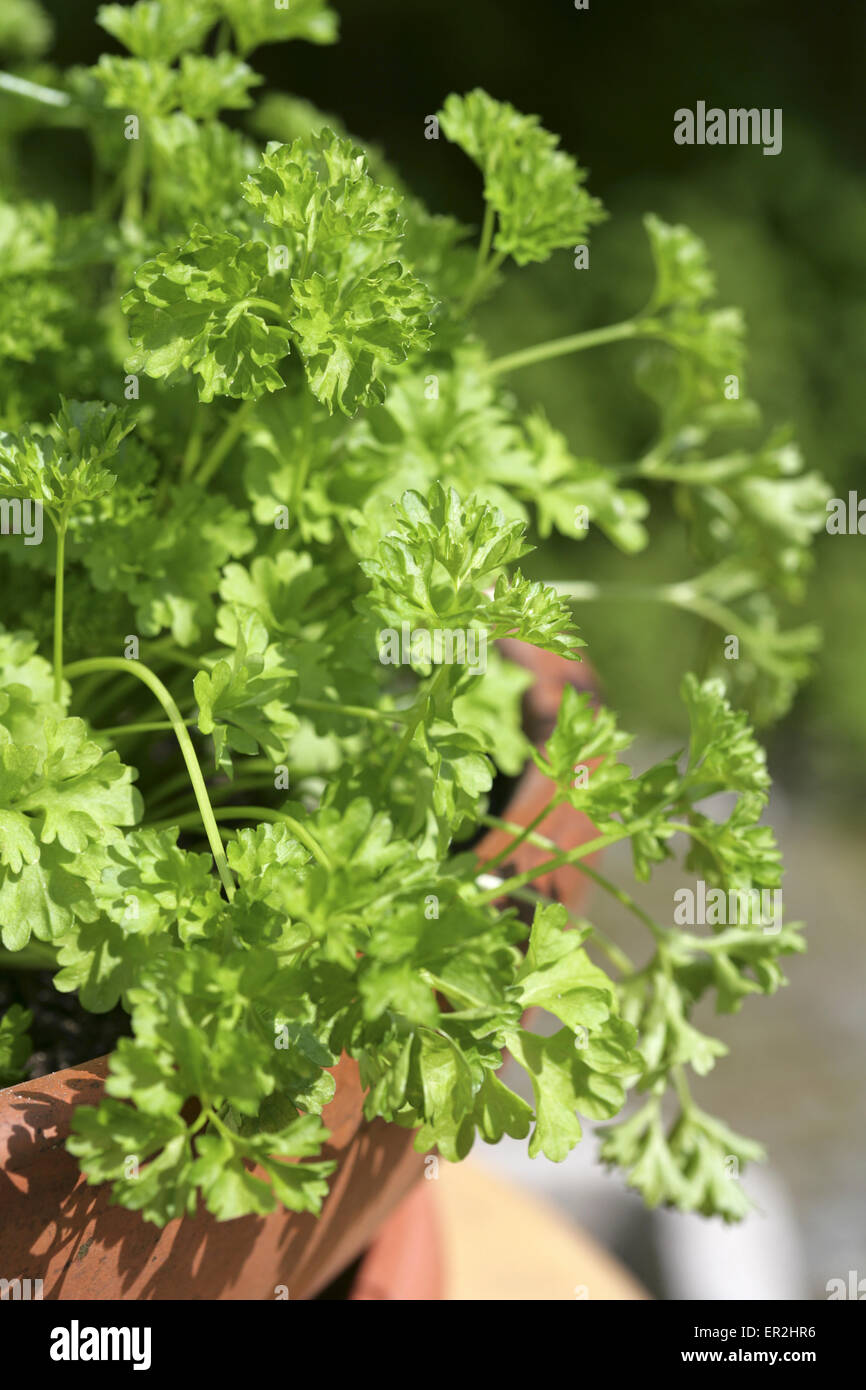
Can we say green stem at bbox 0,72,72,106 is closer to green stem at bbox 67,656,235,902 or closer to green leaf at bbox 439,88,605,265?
green leaf at bbox 439,88,605,265

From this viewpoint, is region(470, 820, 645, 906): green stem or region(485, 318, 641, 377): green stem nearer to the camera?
region(470, 820, 645, 906): green stem

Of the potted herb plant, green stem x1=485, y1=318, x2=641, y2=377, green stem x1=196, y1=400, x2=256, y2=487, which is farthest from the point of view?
green stem x1=485, y1=318, x2=641, y2=377

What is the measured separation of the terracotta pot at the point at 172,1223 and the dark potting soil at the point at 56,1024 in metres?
0.15

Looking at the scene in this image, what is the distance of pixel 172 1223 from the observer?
477 millimetres

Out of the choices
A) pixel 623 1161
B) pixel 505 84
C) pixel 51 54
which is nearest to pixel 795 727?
pixel 505 84

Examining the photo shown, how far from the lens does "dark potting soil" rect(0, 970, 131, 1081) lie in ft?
2.08

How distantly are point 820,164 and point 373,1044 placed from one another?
3148 millimetres

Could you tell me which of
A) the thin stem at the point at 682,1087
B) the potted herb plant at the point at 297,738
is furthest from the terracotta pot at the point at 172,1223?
the thin stem at the point at 682,1087

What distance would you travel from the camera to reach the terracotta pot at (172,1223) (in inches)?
17.4

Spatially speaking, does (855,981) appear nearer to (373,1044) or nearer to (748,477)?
(748,477)

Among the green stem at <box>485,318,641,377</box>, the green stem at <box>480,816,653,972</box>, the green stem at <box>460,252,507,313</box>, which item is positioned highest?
the green stem at <box>460,252,507,313</box>

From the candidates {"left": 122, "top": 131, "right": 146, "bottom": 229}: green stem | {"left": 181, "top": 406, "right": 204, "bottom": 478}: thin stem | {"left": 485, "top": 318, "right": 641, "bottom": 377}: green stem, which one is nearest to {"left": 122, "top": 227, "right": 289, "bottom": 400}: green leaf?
{"left": 181, "top": 406, "right": 204, "bottom": 478}: thin stem

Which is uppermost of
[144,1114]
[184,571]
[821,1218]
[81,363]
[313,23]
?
[313,23]

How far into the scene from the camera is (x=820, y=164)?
3.04 m
